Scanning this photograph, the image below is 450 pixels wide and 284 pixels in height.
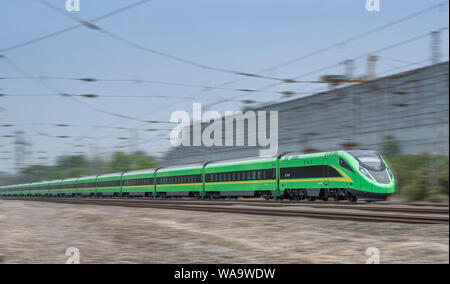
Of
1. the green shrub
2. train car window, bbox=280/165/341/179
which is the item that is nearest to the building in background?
the green shrub

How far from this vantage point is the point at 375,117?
3050 cm

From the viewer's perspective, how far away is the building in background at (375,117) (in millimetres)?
25828

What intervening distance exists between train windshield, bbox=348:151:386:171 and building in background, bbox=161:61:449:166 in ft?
6.26

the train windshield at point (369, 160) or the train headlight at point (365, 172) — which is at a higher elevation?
the train windshield at point (369, 160)

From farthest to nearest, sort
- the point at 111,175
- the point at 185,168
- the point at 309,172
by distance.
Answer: the point at 111,175 < the point at 185,168 < the point at 309,172

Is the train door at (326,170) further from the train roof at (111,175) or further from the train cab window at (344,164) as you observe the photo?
the train roof at (111,175)

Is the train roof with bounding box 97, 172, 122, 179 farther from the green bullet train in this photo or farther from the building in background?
the building in background

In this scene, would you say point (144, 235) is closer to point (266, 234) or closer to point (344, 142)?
point (266, 234)

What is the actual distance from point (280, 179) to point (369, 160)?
7557 mm

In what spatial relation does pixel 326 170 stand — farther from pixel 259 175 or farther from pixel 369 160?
Result: pixel 259 175

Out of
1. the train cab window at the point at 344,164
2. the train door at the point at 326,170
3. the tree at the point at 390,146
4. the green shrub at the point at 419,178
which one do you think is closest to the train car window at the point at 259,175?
the train door at the point at 326,170

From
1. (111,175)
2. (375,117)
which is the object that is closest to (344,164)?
(375,117)
